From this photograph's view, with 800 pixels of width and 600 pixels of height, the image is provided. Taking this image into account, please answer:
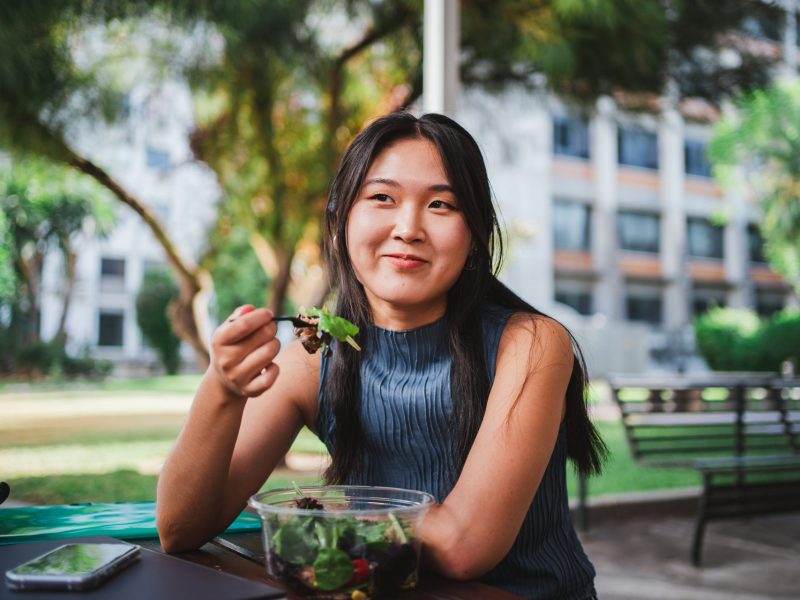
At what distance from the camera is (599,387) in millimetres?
9188

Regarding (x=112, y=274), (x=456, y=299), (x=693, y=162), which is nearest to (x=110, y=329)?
(x=112, y=274)

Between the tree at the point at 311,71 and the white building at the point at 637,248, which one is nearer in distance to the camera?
the tree at the point at 311,71

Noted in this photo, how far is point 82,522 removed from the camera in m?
0.99

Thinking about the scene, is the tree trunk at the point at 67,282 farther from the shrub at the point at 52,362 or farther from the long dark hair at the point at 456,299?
the long dark hair at the point at 456,299

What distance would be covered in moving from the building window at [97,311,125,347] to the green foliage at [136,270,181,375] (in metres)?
0.19

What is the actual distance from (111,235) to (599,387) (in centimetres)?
680

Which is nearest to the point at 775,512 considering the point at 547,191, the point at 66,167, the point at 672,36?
the point at 672,36

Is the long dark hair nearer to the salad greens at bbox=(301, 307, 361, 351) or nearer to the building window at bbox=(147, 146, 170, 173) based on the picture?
the salad greens at bbox=(301, 307, 361, 351)

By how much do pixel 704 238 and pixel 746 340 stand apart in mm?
5137

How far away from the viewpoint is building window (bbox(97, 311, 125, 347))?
3.28 meters

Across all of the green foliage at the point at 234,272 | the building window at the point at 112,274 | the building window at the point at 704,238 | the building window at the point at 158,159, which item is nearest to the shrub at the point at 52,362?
the building window at the point at 112,274

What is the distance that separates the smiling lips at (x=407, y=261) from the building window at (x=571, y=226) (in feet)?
40.9

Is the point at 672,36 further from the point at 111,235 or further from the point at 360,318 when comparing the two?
A: the point at 360,318

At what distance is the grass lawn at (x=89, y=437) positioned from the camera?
307cm
